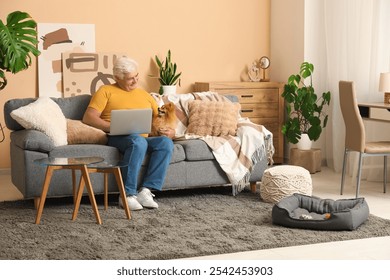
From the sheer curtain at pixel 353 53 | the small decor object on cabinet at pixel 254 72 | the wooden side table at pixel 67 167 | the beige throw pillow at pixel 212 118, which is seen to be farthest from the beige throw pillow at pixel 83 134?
the small decor object on cabinet at pixel 254 72

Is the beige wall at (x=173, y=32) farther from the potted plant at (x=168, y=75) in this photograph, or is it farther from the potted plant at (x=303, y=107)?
the potted plant at (x=303, y=107)

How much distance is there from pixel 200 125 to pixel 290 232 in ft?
5.53

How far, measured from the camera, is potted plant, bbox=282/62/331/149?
268 inches

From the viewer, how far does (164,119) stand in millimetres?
5586

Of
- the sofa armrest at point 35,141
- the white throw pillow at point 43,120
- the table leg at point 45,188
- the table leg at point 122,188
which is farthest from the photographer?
the white throw pillow at point 43,120

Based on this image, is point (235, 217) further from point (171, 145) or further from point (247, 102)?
point (247, 102)

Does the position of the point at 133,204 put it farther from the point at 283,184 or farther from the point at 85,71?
the point at 85,71

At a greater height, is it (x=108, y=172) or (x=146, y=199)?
(x=108, y=172)

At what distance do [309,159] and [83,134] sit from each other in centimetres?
245

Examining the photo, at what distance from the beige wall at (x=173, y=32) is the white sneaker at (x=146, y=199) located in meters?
2.13

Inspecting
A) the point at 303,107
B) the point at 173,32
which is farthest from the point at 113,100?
the point at 303,107

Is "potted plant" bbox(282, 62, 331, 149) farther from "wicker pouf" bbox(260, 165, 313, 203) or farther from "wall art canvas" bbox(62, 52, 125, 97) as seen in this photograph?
"wall art canvas" bbox(62, 52, 125, 97)

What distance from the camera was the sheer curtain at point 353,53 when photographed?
6.34 m

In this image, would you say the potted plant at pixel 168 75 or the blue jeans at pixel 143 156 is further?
the potted plant at pixel 168 75
